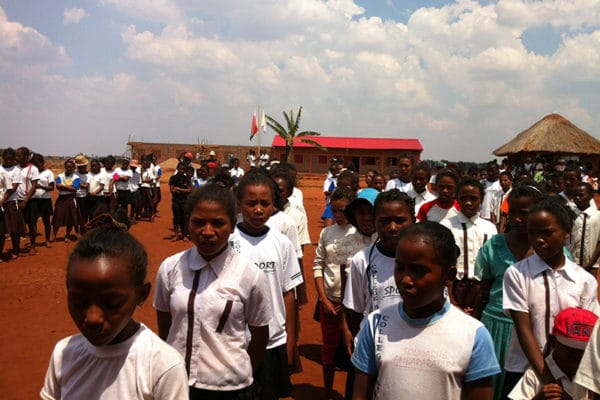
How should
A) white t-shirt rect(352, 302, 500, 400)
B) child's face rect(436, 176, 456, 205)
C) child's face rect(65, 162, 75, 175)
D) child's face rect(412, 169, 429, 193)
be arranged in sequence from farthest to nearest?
child's face rect(65, 162, 75, 175)
child's face rect(412, 169, 429, 193)
child's face rect(436, 176, 456, 205)
white t-shirt rect(352, 302, 500, 400)

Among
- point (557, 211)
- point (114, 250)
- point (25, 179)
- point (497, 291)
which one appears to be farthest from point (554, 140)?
point (114, 250)

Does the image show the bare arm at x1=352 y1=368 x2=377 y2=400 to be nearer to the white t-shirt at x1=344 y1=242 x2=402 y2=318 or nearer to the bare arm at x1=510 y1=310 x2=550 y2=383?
the white t-shirt at x1=344 y1=242 x2=402 y2=318

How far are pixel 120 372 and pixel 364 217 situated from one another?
2435mm

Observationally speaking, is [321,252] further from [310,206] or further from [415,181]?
[310,206]

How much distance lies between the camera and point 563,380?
7.09 feet

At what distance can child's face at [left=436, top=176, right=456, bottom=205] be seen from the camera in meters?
4.58

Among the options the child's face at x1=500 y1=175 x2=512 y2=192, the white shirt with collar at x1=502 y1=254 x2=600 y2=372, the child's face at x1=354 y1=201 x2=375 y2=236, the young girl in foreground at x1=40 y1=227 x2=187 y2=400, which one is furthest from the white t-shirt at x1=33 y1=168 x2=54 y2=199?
the white shirt with collar at x1=502 y1=254 x2=600 y2=372

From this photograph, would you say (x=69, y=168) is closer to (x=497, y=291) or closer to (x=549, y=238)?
(x=497, y=291)

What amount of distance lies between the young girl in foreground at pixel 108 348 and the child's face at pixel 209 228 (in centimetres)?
68

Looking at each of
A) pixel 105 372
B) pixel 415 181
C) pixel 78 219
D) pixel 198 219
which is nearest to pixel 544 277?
pixel 198 219

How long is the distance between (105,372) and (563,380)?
6.29 ft

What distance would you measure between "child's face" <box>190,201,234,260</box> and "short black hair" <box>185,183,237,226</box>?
0.06 ft

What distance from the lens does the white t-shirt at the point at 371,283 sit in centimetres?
263

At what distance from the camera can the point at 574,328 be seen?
207 cm
